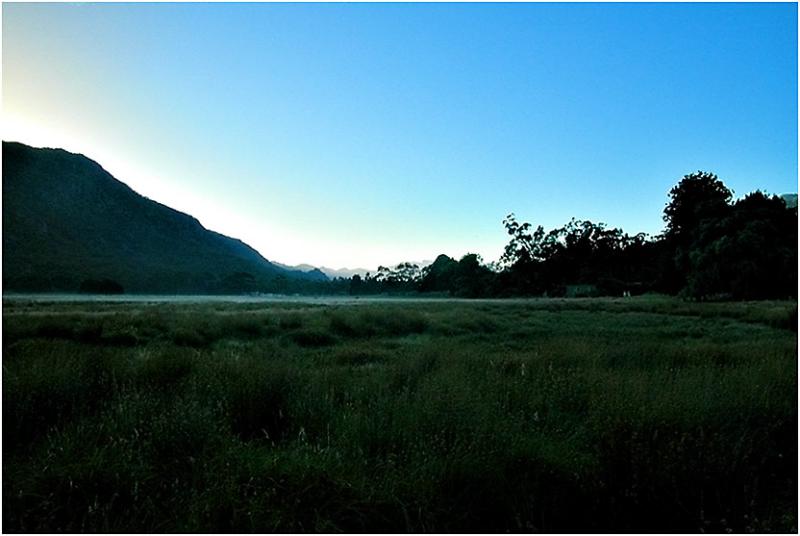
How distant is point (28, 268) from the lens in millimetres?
68312

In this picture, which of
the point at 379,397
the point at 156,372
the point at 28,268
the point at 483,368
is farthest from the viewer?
the point at 28,268

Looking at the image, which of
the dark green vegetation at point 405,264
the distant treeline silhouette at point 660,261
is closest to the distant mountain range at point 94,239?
the dark green vegetation at point 405,264

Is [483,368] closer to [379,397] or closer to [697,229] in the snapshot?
[379,397]

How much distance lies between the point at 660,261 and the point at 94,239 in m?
95.3

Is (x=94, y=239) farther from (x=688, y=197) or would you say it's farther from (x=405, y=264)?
(x=688, y=197)

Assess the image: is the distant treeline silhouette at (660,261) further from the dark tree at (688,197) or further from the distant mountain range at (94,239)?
the distant mountain range at (94,239)

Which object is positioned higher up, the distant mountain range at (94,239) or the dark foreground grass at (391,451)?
the distant mountain range at (94,239)

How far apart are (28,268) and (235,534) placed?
8122 centimetres

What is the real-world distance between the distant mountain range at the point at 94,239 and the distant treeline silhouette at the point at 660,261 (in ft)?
84.0

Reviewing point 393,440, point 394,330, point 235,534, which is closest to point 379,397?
point 393,440

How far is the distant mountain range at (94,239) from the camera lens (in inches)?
2864

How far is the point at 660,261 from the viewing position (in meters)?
61.2

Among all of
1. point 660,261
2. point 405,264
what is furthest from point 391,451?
point 405,264

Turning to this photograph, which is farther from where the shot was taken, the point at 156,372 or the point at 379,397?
the point at 156,372
